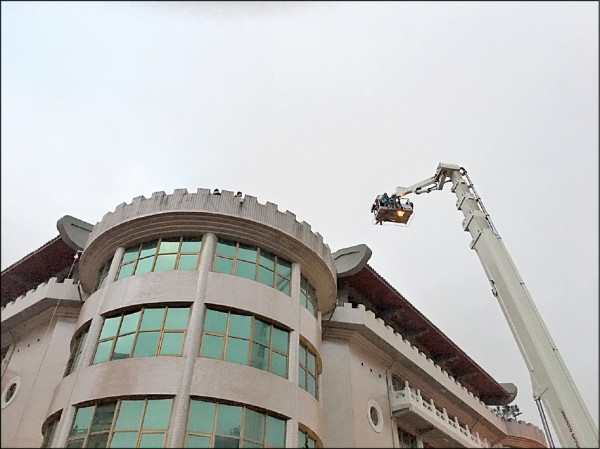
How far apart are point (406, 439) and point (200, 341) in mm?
14191

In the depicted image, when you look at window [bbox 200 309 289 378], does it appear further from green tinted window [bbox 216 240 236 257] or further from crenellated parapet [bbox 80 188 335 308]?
crenellated parapet [bbox 80 188 335 308]

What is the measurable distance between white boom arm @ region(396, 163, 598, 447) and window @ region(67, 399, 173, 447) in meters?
12.2

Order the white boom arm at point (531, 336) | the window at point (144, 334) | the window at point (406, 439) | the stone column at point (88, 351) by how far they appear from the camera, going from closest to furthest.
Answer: the white boom arm at point (531, 336) < the stone column at point (88, 351) < the window at point (144, 334) < the window at point (406, 439)

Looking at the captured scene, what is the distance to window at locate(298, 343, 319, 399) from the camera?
845 inches

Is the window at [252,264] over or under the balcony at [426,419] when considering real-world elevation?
over

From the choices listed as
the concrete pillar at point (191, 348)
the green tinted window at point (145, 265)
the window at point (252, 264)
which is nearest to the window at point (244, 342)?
the concrete pillar at point (191, 348)

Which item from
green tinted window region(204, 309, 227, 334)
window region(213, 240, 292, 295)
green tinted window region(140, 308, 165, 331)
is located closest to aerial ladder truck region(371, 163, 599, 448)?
window region(213, 240, 292, 295)

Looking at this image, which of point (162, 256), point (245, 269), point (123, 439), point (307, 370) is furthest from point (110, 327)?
point (307, 370)

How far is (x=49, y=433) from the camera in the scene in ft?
63.6

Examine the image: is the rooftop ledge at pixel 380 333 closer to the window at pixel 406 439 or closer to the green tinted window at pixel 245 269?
Answer: the window at pixel 406 439

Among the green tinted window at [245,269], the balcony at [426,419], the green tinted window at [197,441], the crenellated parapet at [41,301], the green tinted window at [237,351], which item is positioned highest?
the crenellated parapet at [41,301]

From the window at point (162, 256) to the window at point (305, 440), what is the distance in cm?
738

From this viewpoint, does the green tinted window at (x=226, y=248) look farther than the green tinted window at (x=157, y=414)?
Yes

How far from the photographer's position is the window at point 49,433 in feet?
62.4
